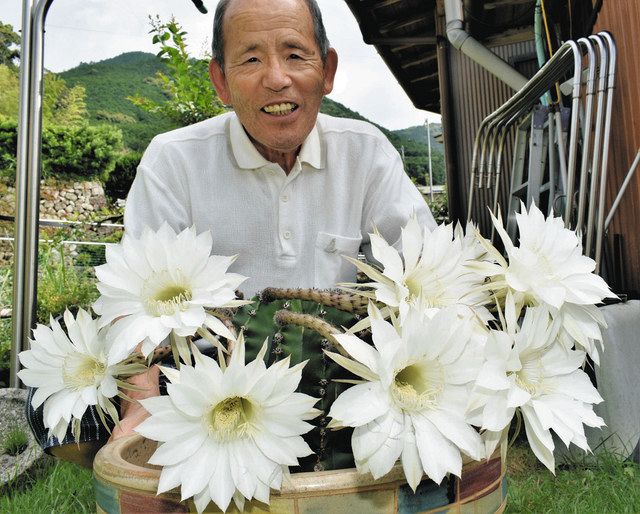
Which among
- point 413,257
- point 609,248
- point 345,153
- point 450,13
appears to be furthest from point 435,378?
point 450,13

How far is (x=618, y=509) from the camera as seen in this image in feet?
5.32

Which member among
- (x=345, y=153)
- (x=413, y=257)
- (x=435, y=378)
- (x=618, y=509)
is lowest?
(x=618, y=509)

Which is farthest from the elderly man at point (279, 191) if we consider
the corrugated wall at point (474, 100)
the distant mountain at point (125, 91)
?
the distant mountain at point (125, 91)

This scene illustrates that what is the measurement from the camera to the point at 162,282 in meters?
0.75

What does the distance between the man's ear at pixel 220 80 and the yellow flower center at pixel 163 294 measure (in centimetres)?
77

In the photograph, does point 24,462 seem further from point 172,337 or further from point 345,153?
point 172,337

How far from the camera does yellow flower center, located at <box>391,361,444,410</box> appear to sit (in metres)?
0.65

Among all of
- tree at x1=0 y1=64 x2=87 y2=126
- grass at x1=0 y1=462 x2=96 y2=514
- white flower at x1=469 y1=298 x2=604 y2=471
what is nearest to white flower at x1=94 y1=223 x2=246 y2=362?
white flower at x1=469 y1=298 x2=604 y2=471

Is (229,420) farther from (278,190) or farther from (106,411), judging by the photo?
(278,190)

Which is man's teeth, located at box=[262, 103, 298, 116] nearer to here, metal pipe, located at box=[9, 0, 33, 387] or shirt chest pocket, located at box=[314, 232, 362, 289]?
shirt chest pocket, located at box=[314, 232, 362, 289]

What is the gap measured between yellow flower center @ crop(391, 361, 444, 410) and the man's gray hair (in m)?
0.90

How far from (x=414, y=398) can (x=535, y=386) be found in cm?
17

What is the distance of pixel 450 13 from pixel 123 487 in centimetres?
457

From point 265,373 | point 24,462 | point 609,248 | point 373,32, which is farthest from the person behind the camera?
point 373,32
